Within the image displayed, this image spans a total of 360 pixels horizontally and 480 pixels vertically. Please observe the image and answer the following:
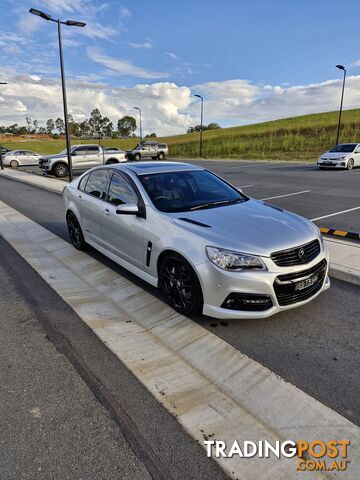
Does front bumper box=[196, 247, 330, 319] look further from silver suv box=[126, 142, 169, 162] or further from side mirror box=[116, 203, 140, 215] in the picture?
silver suv box=[126, 142, 169, 162]

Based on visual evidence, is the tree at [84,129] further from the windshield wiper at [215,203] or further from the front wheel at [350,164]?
the windshield wiper at [215,203]

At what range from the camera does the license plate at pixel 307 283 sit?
→ 11.2 feet

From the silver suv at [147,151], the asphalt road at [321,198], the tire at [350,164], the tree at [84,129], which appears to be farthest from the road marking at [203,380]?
the tree at [84,129]

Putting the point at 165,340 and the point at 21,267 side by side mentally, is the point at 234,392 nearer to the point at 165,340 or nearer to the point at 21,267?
the point at 165,340

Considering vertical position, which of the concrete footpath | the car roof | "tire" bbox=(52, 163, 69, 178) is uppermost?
the car roof

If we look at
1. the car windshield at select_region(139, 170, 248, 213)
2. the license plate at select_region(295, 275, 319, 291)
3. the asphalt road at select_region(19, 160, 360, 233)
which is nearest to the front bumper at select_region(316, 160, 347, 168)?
the asphalt road at select_region(19, 160, 360, 233)

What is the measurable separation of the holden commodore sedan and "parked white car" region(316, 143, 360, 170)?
17961 mm

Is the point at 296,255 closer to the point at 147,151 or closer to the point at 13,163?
the point at 13,163

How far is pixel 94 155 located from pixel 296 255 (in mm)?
20627

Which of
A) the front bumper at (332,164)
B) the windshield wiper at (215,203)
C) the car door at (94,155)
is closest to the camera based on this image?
the windshield wiper at (215,203)

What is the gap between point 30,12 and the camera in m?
13.8

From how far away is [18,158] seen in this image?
3234 centimetres

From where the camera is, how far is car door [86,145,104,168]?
22109 mm

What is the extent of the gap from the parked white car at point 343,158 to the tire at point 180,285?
19.5 meters
